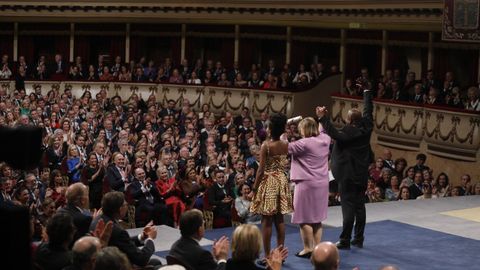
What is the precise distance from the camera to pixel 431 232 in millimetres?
8391

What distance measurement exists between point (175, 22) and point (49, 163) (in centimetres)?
1175

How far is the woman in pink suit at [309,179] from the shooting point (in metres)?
6.96

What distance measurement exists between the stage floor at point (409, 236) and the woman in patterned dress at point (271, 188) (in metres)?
0.38

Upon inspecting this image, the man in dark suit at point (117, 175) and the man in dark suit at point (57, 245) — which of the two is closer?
the man in dark suit at point (57, 245)

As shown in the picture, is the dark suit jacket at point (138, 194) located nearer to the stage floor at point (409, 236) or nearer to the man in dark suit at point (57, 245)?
the stage floor at point (409, 236)

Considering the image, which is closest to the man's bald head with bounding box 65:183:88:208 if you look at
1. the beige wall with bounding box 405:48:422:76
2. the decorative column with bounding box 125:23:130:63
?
the beige wall with bounding box 405:48:422:76

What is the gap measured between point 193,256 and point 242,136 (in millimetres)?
10173

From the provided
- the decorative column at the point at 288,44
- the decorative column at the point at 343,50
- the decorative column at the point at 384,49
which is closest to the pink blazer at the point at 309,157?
the decorative column at the point at 384,49

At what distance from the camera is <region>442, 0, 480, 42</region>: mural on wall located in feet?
49.5

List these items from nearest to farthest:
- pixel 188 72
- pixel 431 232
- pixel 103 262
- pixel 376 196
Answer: pixel 103 262 → pixel 431 232 → pixel 376 196 → pixel 188 72

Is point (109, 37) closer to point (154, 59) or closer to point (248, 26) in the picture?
point (154, 59)

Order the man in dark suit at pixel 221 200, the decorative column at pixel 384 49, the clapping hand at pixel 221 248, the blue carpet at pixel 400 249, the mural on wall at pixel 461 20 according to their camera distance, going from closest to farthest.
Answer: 1. the clapping hand at pixel 221 248
2. the blue carpet at pixel 400 249
3. the man in dark suit at pixel 221 200
4. the mural on wall at pixel 461 20
5. the decorative column at pixel 384 49

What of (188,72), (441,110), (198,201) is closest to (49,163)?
(198,201)

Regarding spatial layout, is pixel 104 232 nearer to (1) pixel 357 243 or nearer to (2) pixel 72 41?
(1) pixel 357 243
